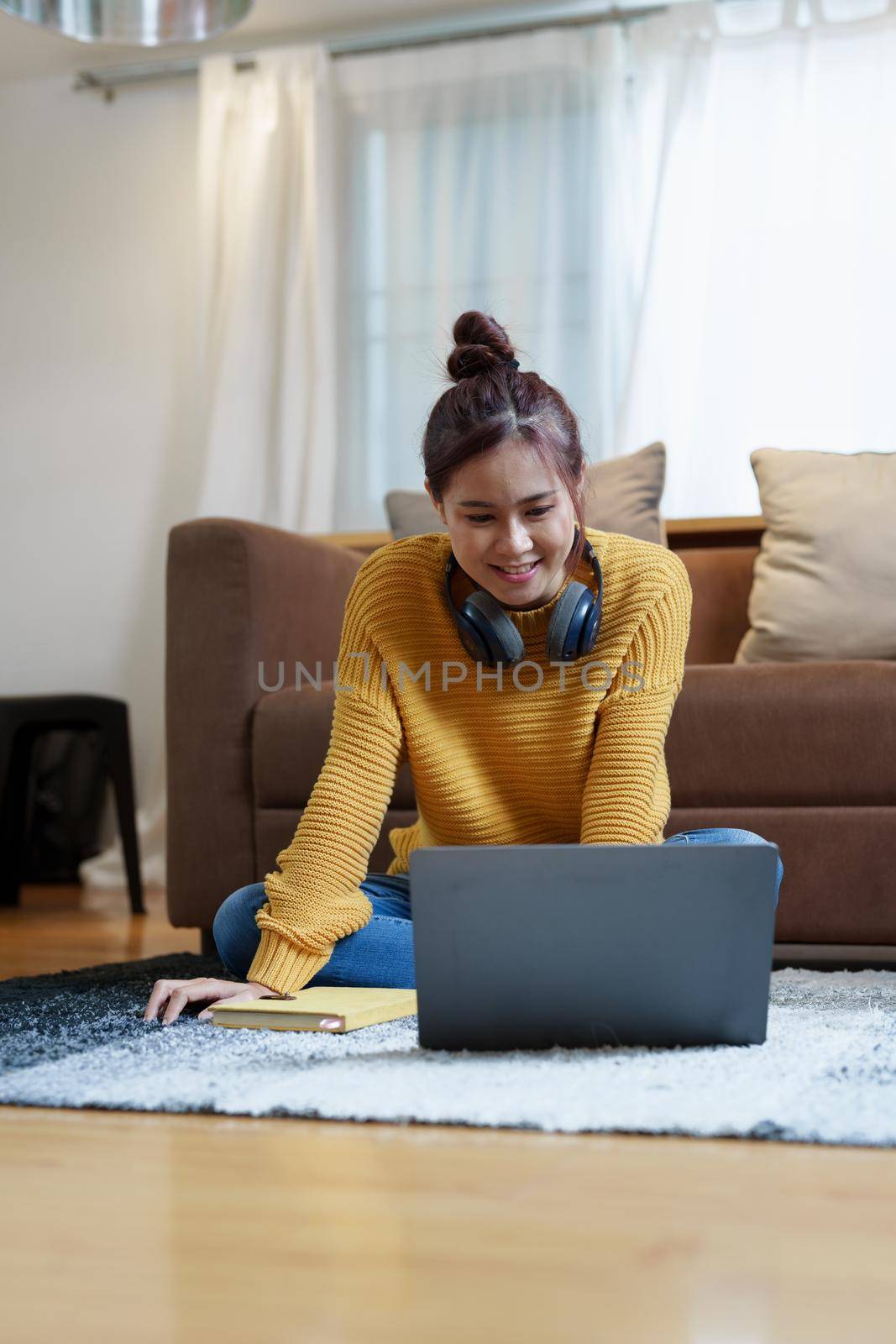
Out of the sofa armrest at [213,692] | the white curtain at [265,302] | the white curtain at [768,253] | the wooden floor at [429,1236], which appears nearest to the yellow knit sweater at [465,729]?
the wooden floor at [429,1236]

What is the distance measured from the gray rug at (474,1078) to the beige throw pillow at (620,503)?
1.28 metres

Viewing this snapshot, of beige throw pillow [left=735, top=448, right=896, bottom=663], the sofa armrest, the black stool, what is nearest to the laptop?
the sofa armrest

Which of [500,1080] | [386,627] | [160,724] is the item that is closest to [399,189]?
[160,724]

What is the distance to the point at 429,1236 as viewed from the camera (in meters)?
0.65

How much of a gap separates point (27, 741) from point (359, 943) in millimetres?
2073

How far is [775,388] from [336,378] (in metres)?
1.18

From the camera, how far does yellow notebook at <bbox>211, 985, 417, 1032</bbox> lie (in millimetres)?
1147

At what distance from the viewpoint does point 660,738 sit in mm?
1314

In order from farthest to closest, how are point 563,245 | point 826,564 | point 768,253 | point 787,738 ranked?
point 563,245 → point 768,253 → point 826,564 → point 787,738

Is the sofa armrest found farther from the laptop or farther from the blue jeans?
the laptop

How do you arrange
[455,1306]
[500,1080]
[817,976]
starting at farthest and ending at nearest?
[817,976]
[500,1080]
[455,1306]

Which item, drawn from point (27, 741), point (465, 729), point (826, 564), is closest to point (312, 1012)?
point (465, 729)

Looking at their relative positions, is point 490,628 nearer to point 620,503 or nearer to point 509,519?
point 509,519

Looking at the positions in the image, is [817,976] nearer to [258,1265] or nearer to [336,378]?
[258,1265]
